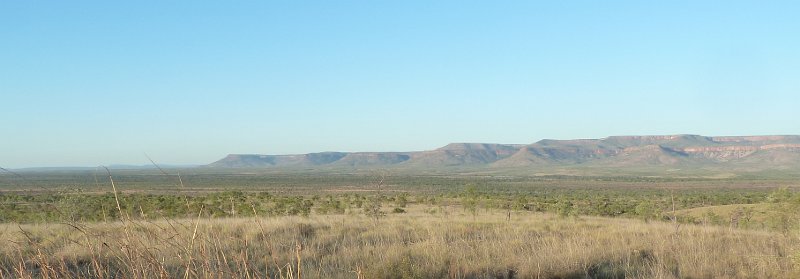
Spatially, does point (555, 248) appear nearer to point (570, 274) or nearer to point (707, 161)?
point (570, 274)

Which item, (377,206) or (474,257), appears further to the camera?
(377,206)

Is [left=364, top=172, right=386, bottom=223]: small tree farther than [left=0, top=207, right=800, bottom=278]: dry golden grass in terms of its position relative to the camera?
Yes

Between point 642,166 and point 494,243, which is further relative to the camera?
point 642,166

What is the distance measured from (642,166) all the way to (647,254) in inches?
7694

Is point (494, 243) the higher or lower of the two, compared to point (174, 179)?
lower

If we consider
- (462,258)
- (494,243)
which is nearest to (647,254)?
(494,243)

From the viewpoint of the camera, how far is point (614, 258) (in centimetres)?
768

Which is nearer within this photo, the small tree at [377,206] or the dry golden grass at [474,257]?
the dry golden grass at [474,257]

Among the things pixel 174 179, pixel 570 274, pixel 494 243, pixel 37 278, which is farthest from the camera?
pixel 494 243

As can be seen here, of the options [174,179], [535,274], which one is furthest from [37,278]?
[535,274]

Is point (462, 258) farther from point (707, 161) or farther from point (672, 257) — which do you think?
point (707, 161)

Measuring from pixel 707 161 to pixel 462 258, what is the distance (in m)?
216

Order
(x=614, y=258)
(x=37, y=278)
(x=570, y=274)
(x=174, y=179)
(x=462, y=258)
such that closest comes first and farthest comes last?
Result: 1. (x=174, y=179)
2. (x=37, y=278)
3. (x=570, y=274)
4. (x=462, y=258)
5. (x=614, y=258)

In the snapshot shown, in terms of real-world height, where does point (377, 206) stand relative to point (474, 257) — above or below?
below
